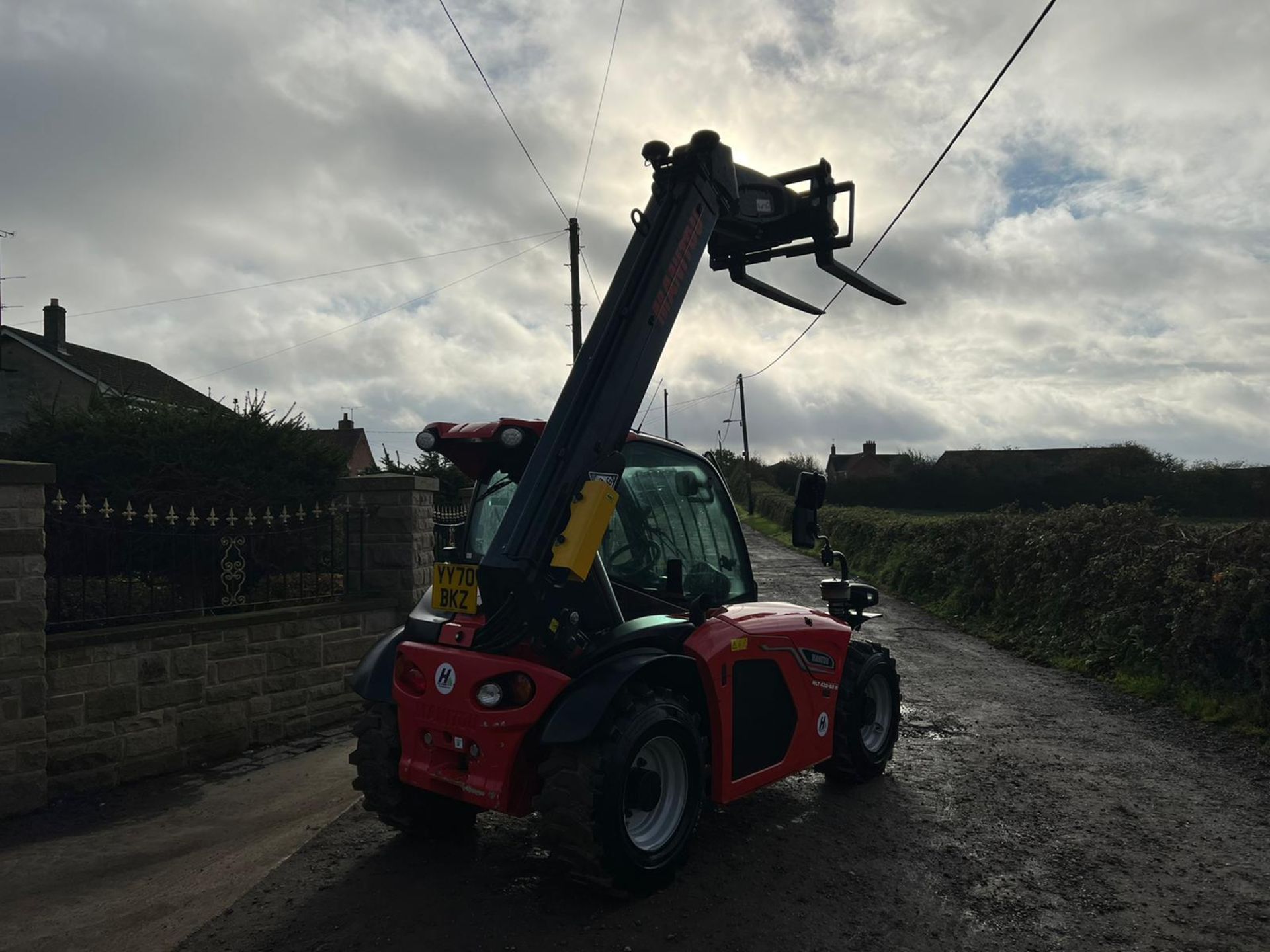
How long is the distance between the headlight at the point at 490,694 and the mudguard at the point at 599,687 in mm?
223

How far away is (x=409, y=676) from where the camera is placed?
409cm

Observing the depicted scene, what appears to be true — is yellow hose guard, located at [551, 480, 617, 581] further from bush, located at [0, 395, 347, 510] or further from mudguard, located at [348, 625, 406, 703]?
bush, located at [0, 395, 347, 510]

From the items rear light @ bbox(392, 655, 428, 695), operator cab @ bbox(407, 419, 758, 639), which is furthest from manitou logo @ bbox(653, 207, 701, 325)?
rear light @ bbox(392, 655, 428, 695)

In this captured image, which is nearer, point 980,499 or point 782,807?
point 782,807

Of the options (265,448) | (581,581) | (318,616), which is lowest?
(318,616)

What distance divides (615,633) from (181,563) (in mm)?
4240

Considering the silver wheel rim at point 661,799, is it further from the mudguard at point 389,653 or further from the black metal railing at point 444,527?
the black metal railing at point 444,527

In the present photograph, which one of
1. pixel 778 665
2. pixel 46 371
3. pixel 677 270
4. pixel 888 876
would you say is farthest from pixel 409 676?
pixel 46 371

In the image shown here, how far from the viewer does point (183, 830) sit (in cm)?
497

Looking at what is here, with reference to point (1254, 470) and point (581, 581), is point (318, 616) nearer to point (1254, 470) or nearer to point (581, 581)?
point (581, 581)

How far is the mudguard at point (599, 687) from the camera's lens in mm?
3521

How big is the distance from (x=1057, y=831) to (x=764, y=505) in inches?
1901

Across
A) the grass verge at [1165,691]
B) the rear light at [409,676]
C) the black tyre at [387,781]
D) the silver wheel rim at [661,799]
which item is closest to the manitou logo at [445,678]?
the rear light at [409,676]

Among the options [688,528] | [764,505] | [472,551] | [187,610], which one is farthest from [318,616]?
[764,505]
